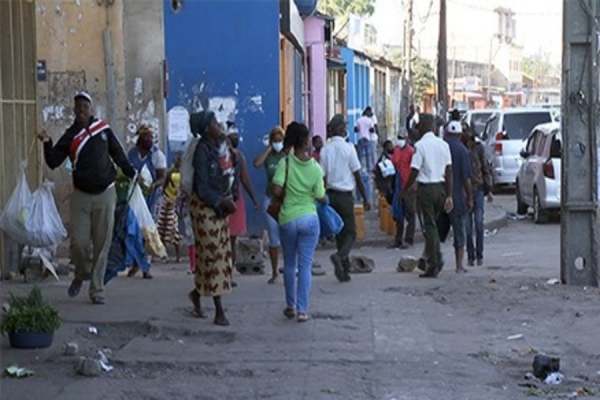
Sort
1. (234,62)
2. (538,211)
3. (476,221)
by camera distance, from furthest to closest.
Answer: (538,211)
(234,62)
(476,221)

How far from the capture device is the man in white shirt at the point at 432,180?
565 inches

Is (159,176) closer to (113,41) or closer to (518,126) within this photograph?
→ (113,41)

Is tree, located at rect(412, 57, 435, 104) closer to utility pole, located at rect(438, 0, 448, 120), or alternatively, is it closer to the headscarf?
utility pole, located at rect(438, 0, 448, 120)

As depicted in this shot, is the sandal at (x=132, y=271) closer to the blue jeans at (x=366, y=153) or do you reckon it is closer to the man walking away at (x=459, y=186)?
the man walking away at (x=459, y=186)

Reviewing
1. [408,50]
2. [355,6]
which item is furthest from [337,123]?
[355,6]

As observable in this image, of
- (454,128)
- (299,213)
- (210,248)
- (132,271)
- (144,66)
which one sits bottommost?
(132,271)

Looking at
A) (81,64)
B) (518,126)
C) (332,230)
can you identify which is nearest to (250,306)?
(332,230)

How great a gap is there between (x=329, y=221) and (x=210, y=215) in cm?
224

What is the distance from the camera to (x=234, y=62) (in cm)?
2039

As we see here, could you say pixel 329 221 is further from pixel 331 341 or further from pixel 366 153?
pixel 366 153

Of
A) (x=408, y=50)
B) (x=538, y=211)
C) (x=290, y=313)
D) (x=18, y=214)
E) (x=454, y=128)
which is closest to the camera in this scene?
(x=290, y=313)

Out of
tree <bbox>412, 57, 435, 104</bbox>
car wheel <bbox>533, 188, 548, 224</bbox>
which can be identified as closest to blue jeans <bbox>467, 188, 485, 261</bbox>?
car wheel <bbox>533, 188, 548, 224</bbox>

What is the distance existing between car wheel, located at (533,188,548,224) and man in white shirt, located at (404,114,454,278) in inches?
373

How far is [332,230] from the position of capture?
514 inches
